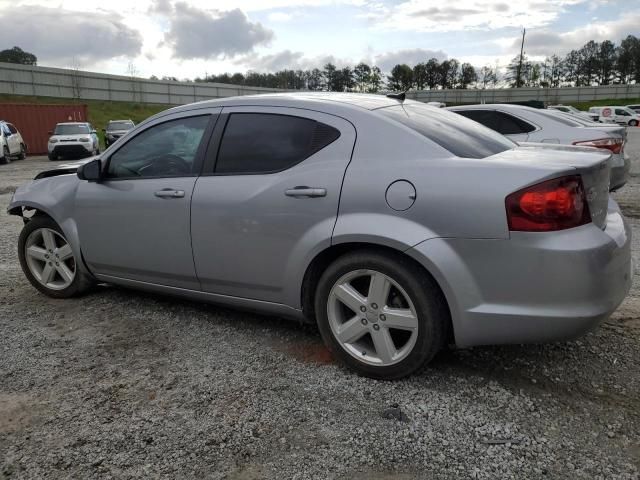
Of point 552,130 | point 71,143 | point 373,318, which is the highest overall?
point 552,130

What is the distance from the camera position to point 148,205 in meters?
3.71

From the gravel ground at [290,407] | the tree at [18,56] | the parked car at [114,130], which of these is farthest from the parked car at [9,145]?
the tree at [18,56]

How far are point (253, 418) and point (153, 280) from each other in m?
1.59

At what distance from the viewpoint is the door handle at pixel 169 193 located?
3549mm

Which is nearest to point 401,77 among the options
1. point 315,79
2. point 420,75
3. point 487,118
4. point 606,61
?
point 420,75

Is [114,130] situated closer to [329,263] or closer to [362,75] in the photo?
[329,263]

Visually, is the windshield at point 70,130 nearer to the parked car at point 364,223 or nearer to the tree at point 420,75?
the parked car at point 364,223

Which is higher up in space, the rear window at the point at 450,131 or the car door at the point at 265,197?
the rear window at the point at 450,131

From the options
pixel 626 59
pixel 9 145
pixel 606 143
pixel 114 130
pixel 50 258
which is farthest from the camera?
pixel 626 59

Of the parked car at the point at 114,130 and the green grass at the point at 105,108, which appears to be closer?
the parked car at the point at 114,130

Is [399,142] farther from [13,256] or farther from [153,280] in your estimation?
[13,256]

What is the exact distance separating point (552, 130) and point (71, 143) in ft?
63.5

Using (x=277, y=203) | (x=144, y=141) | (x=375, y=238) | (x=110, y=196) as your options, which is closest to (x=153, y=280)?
(x=110, y=196)

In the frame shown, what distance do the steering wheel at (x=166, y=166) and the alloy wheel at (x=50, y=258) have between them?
3.45 ft
